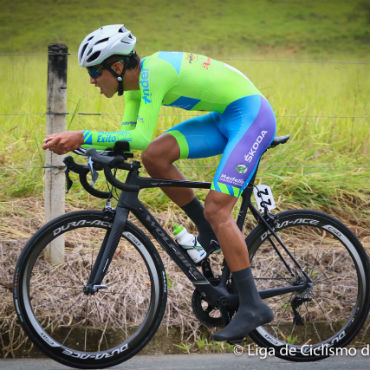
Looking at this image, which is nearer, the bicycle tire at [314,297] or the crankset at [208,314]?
the crankset at [208,314]

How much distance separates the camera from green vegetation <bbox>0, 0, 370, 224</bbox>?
5.79m

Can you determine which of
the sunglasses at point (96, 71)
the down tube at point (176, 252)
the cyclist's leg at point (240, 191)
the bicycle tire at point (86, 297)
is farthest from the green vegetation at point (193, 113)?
the cyclist's leg at point (240, 191)

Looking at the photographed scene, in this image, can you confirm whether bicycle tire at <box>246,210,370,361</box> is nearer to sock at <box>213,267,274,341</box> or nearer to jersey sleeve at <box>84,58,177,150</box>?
sock at <box>213,267,274,341</box>

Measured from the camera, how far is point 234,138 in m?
3.77

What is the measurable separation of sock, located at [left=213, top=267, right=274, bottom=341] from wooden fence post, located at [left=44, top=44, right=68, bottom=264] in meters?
1.49

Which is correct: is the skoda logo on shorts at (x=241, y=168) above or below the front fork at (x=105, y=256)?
above

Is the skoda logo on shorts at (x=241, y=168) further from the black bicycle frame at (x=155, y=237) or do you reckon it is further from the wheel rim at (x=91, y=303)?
the wheel rim at (x=91, y=303)

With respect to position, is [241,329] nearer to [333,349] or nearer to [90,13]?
[333,349]

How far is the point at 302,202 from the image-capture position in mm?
5719

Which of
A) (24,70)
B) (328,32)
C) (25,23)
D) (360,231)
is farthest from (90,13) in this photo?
(360,231)

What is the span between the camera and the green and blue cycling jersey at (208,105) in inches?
139

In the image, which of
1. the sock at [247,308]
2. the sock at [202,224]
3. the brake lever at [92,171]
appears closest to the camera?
the brake lever at [92,171]

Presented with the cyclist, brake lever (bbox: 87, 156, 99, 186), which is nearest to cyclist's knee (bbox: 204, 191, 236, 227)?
the cyclist

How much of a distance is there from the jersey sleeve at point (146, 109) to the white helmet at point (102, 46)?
16 centimetres
